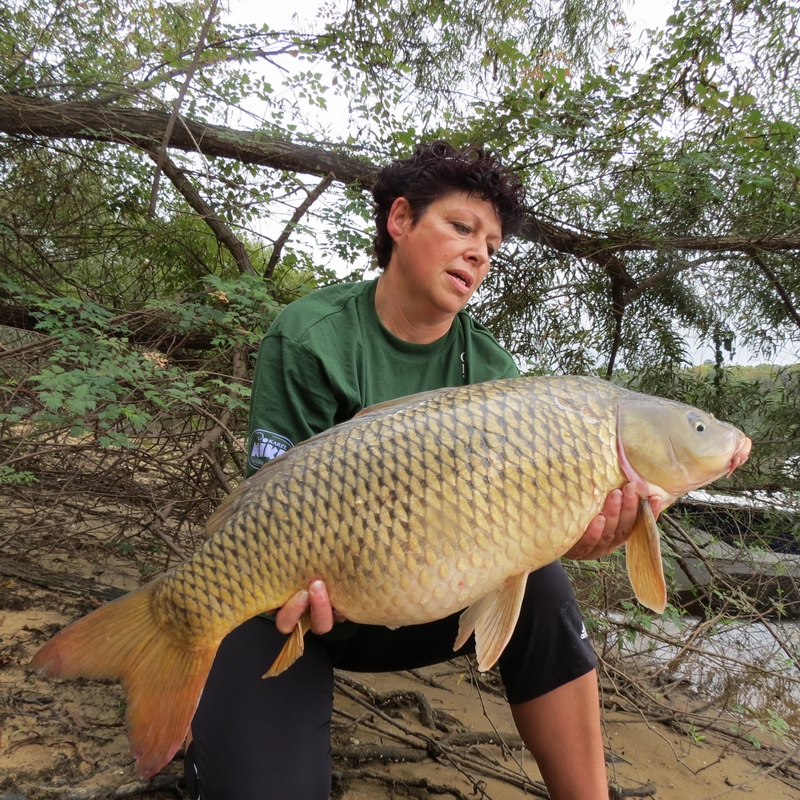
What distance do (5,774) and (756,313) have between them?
12.5 ft

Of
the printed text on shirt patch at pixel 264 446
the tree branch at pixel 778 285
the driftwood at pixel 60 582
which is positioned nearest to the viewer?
the printed text on shirt patch at pixel 264 446

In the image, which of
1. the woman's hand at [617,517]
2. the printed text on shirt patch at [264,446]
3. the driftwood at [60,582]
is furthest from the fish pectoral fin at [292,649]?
the driftwood at [60,582]

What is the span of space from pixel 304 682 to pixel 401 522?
1.36ft

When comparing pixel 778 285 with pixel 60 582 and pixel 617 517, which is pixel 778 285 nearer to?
pixel 617 517

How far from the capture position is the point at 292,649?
1.02 meters

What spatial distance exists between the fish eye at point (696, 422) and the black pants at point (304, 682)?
0.42m

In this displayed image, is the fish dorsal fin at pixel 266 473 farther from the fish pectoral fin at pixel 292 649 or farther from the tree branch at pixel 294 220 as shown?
the tree branch at pixel 294 220

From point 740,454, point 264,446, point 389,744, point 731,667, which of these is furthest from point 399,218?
point 731,667

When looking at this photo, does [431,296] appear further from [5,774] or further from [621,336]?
[621,336]

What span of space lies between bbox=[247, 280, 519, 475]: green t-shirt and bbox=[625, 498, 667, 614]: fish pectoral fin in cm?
52

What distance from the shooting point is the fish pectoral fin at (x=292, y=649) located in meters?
1.01

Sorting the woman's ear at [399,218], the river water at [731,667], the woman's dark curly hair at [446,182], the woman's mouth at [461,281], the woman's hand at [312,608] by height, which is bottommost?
the river water at [731,667]

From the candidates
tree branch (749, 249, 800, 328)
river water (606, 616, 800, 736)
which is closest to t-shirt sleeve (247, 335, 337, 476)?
river water (606, 616, 800, 736)

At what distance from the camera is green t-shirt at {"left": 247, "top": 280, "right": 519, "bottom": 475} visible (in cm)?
127
